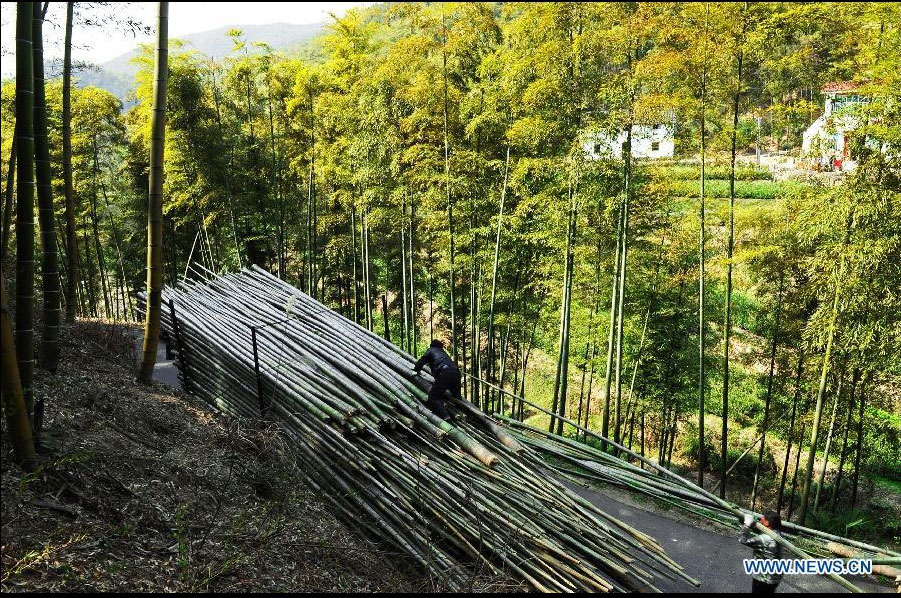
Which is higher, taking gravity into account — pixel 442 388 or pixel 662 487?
pixel 442 388

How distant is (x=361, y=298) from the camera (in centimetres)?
1489

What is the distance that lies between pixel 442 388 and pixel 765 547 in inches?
94.8

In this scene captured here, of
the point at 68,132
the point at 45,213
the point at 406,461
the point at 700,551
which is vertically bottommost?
the point at 700,551

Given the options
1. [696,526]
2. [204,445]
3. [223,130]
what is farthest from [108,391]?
[223,130]

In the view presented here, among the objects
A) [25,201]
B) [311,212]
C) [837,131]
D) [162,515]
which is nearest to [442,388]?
[162,515]

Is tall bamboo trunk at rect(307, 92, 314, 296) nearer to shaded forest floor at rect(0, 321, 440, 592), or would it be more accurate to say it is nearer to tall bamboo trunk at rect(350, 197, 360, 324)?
tall bamboo trunk at rect(350, 197, 360, 324)

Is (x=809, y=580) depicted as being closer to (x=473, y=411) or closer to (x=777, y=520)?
(x=777, y=520)

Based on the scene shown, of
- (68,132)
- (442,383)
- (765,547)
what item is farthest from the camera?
(68,132)

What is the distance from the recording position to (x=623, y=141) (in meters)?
7.22

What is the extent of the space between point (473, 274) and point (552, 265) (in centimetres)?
146

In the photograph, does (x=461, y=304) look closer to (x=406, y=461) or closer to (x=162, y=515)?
(x=406, y=461)

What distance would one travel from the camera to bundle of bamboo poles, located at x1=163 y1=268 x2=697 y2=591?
129 inches

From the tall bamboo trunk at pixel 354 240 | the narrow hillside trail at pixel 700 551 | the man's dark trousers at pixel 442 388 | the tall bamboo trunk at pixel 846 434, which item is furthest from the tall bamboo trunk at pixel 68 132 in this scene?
the tall bamboo trunk at pixel 846 434

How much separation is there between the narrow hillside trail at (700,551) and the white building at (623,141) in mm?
4050
